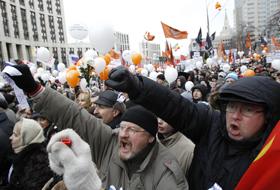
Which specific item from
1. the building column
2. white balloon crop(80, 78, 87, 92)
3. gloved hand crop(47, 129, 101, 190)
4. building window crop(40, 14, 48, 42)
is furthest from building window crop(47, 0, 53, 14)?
gloved hand crop(47, 129, 101, 190)

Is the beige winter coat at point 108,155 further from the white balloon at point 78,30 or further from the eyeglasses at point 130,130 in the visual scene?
the white balloon at point 78,30

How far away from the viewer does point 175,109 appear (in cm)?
182

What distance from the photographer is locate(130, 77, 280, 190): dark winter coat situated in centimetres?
161

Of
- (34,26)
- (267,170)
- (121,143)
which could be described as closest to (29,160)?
(121,143)

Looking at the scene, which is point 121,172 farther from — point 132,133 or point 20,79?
point 20,79

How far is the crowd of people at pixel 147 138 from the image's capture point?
62.4 inches

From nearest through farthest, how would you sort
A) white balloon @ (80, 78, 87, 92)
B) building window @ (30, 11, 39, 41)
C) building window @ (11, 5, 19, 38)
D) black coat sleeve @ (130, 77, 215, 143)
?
black coat sleeve @ (130, 77, 215, 143)
white balloon @ (80, 78, 87, 92)
building window @ (11, 5, 19, 38)
building window @ (30, 11, 39, 41)

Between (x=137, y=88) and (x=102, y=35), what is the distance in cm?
277

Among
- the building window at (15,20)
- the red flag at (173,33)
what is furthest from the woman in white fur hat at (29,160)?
the building window at (15,20)

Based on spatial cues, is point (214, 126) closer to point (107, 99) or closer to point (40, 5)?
point (107, 99)

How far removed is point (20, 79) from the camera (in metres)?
1.92

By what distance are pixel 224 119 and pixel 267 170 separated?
2.60ft

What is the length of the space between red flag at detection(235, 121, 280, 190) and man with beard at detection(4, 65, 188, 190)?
96 cm

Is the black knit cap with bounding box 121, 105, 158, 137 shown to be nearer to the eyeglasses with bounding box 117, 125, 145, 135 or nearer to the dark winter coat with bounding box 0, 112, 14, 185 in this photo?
the eyeglasses with bounding box 117, 125, 145, 135
